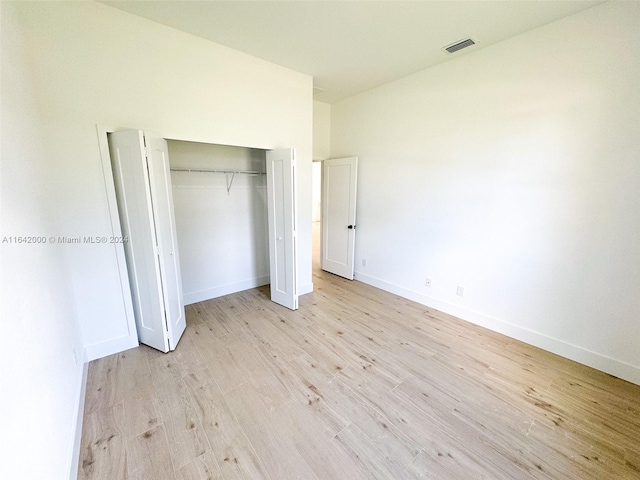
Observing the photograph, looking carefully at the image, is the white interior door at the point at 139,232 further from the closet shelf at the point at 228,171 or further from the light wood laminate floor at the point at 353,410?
the closet shelf at the point at 228,171

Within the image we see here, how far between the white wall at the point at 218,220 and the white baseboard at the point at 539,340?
2.55m

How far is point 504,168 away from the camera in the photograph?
112 inches

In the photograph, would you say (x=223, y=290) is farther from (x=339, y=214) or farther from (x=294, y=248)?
(x=339, y=214)

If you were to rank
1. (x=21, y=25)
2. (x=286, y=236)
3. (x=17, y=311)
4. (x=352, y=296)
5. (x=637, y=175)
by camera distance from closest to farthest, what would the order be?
(x=17, y=311)
(x=21, y=25)
(x=637, y=175)
(x=286, y=236)
(x=352, y=296)

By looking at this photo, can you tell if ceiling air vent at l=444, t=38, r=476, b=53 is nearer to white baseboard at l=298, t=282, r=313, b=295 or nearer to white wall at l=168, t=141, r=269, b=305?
white wall at l=168, t=141, r=269, b=305

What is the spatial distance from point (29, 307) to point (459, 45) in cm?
412

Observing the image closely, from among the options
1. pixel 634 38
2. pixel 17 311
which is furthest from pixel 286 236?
pixel 634 38

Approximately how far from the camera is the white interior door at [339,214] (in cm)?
454

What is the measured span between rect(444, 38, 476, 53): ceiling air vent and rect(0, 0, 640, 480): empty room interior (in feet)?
0.07

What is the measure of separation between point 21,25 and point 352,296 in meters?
4.27

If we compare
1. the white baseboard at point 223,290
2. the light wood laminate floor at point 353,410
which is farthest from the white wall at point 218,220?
the light wood laminate floor at point 353,410

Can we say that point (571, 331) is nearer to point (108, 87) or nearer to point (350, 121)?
point (350, 121)

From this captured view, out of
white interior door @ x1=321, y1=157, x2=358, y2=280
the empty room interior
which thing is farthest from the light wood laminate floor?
white interior door @ x1=321, y1=157, x2=358, y2=280

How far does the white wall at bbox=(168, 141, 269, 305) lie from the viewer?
11.6 ft
